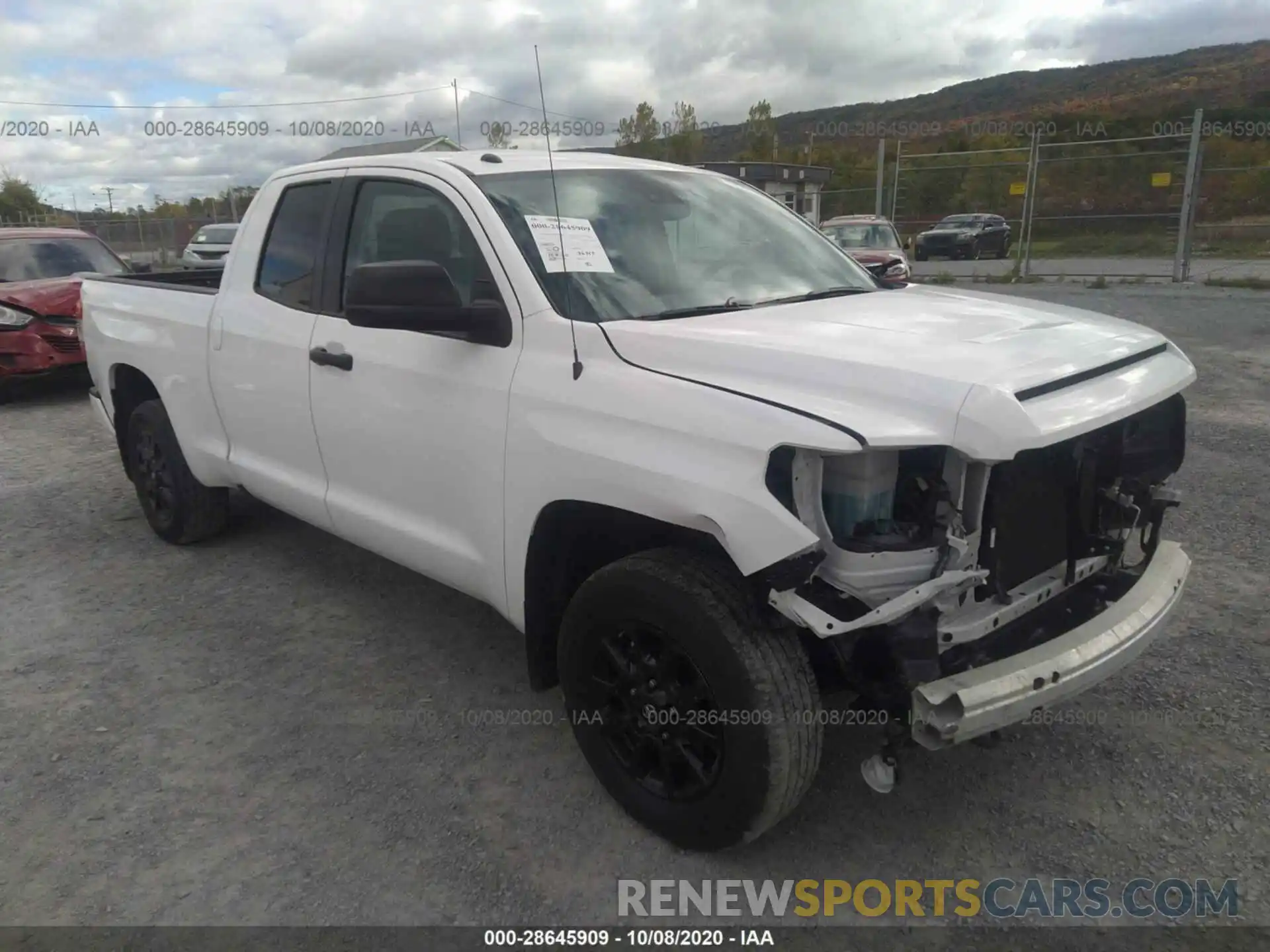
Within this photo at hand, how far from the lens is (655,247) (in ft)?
10.5

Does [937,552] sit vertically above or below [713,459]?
below

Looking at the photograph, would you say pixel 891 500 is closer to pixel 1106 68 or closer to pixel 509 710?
pixel 509 710

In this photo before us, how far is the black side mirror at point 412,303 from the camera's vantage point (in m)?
2.71

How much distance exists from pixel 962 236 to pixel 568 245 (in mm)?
24629

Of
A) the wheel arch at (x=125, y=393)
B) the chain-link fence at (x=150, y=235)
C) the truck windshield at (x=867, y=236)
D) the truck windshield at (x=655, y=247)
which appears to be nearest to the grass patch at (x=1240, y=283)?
the truck windshield at (x=867, y=236)

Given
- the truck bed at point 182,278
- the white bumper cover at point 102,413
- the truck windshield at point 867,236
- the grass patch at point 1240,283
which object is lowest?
the grass patch at point 1240,283

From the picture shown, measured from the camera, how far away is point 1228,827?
2695mm

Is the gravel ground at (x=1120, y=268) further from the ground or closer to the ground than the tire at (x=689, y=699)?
closer to the ground

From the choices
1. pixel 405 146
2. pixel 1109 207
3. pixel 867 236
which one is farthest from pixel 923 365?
pixel 1109 207

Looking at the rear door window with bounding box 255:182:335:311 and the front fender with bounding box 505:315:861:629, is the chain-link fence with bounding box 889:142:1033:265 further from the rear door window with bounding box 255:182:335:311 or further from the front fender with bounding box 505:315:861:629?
the front fender with bounding box 505:315:861:629

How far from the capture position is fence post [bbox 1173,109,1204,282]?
1600cm

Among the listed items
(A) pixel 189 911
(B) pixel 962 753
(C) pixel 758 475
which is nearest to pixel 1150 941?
(B) pixel 962 753

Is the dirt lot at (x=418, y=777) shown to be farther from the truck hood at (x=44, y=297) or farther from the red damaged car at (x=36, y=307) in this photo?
the truck hood at (x=44, y=297)

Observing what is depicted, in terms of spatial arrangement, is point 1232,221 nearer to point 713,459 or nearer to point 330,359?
point 330,359
